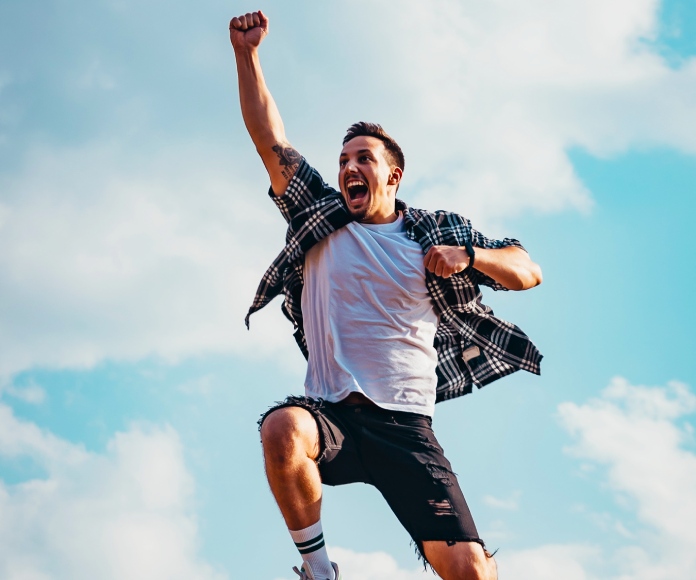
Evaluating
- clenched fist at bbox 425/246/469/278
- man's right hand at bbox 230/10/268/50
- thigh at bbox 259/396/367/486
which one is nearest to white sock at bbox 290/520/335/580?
thigh at bbox 259/396/367/486

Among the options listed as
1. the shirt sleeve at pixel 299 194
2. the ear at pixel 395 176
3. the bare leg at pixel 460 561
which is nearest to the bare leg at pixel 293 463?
the bare leg at pixel 460 561

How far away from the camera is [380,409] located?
5332 mm

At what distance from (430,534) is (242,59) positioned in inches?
129

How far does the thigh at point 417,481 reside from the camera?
5117 mm

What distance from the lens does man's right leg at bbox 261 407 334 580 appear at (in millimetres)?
4770

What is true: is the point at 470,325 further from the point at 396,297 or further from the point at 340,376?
the point at 340,376

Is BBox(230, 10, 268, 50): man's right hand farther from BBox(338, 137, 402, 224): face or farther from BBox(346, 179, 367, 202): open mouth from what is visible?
BBox(346, 179, 367, 202): open mouth

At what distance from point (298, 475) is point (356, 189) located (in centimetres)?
205

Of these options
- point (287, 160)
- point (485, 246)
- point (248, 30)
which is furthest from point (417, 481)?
point (248, 30)

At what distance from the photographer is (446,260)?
17.5ft

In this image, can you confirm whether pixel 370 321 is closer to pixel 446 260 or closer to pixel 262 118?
pixel 446 260

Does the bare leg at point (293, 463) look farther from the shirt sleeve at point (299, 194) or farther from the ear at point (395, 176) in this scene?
the ear at point (395, 176)

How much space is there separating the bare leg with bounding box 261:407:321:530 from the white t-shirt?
502mm

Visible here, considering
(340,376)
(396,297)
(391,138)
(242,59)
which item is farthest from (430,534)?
(242,59)
